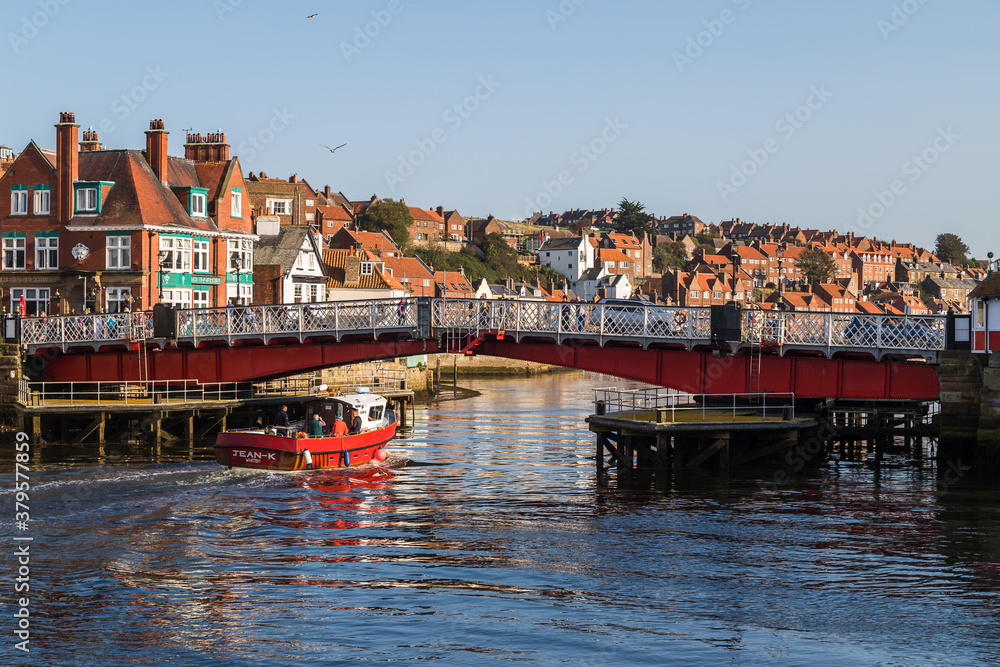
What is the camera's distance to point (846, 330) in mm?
44312

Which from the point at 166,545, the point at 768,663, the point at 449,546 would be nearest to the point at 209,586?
the point at 166,545

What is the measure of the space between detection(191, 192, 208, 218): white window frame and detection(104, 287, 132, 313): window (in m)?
6.55

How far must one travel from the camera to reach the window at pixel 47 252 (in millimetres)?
64125

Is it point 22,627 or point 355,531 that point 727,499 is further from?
point 22,627

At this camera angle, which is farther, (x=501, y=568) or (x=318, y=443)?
(x=318, y=443)

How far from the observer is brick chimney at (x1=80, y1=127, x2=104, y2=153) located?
236 ft

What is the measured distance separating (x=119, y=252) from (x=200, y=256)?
202 inches

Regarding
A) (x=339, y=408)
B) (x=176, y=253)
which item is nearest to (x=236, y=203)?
(x=176, y=253)

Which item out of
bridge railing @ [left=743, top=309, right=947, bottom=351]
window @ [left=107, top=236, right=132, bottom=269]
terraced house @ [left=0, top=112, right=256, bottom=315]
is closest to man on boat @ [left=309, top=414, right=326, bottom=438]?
bridge railing @ [left=743, top=309, right=947, bottom=351]

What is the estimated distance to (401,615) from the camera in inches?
1000

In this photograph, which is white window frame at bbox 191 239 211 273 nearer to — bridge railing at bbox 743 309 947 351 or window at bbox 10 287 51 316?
window at bbox 10 287 51 316

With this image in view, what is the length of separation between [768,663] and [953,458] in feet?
76.6

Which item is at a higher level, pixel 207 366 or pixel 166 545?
pixel 207 366

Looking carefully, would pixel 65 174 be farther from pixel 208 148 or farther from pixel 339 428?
pixel 339 428
